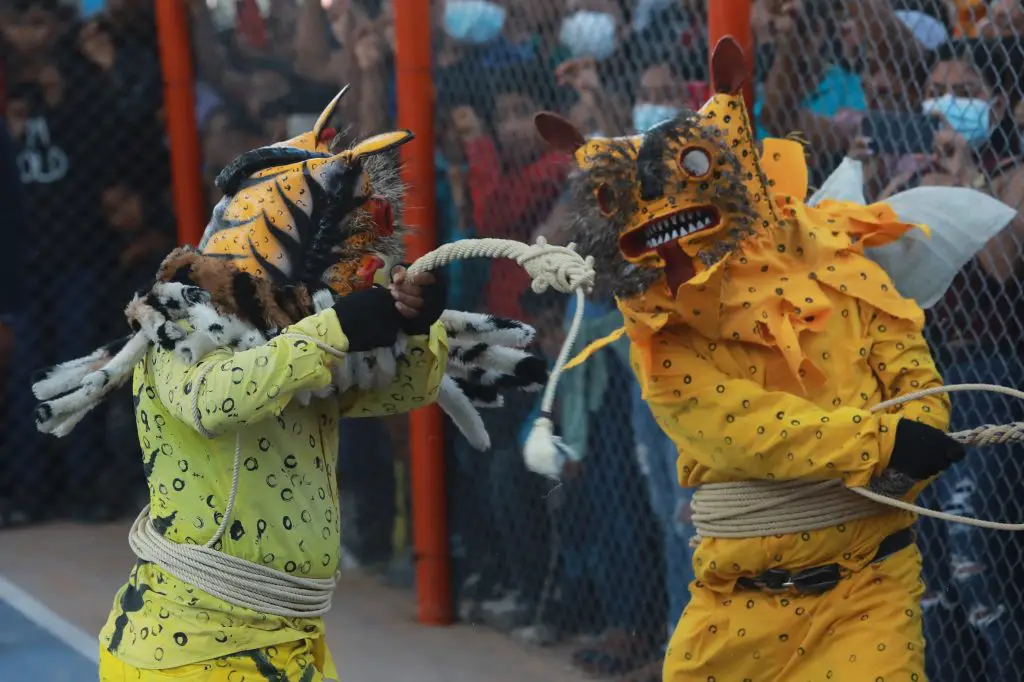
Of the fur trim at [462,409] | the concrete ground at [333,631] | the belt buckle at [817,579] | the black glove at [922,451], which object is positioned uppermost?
the fur trim at [462,409]

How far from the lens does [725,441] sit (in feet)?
9.18

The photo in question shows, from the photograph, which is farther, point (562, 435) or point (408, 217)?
point (408, 217)

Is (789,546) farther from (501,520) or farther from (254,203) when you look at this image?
(501,520)

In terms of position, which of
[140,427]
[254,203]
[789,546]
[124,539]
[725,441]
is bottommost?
[124,539]

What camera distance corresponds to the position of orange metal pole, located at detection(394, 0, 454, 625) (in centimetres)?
493

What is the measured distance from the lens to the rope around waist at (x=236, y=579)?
2795mm

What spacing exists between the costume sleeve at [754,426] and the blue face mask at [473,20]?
2.28m

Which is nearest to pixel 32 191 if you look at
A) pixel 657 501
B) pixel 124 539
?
pixel 124 539

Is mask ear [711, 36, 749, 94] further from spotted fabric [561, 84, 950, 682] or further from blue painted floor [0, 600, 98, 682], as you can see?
blue painted floor [0, 600, 98, 682]

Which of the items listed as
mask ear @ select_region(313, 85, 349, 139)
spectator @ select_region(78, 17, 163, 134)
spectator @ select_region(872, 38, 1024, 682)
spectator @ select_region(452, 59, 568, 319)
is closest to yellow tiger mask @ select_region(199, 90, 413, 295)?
mask ear @ select_region(313, 85, 349, 139)

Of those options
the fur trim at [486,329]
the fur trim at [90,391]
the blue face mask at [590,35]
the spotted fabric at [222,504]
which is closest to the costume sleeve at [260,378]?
the spotted fabric at [222,504]

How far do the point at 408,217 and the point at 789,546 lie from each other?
2.40 metres

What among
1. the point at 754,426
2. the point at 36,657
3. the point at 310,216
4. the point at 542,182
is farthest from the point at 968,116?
the point at 36,657

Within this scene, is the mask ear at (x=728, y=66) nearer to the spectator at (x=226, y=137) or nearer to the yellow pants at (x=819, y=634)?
the yellow pants at (x=819, y=634)
